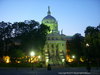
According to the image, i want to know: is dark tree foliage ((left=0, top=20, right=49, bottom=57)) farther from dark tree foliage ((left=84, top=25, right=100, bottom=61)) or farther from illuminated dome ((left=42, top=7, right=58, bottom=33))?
illuminated dome ((left=42, top=7, right=58, bottom=33))

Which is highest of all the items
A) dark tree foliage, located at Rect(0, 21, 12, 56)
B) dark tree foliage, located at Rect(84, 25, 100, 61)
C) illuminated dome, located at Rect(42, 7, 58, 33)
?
illuminated dome, located at Rect(42, 7, 58, 33)

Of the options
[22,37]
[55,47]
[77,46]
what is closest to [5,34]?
[22,37]

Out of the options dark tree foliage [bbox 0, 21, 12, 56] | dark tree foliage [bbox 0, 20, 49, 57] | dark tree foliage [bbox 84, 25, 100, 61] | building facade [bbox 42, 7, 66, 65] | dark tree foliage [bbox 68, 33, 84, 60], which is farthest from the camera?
building facade [bbox 42, 7, 66, 65]

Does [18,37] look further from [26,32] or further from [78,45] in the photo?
[78,45]

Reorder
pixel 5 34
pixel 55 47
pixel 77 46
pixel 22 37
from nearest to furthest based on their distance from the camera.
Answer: pixel 22 37 < pixel 5 34 < pixel 77 46 < pixel 55 47

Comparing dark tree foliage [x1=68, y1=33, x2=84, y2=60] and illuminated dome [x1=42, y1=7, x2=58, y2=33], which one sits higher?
illuminated dome [x1=42, y1=7, x2=58, y2=33]

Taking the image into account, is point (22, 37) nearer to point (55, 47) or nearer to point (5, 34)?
point (5, 34)

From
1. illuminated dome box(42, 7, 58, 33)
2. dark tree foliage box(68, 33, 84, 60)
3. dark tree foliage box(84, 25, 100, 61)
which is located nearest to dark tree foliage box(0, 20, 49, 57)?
dark tree foliage box(84, 25, 100, 61)

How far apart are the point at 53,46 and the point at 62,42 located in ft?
13.6

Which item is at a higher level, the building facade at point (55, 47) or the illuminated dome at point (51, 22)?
the illuminated dome at point (51, 22)

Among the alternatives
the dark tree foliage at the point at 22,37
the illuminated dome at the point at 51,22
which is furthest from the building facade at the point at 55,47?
the dark tree foliage at the point at 22,37

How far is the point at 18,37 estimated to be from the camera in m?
70.0

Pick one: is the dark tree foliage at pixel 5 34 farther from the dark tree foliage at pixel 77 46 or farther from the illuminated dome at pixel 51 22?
the illuminated dome at pixel 51 22

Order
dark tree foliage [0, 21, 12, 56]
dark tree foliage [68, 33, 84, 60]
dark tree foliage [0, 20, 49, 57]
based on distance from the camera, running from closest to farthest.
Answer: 1. dark tree foliage [0, 20, 49, 57]
2. dark tree foliage [0, 21, 12, 56]
3. dark tree foliage [68, 33, 84, 60]
